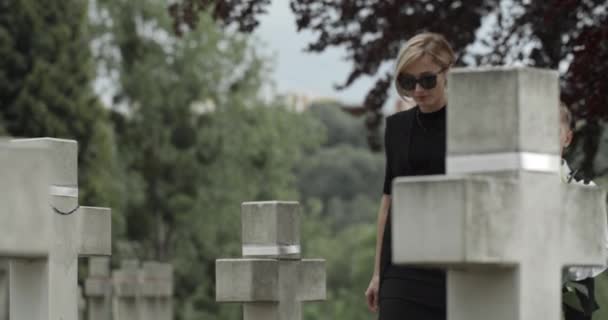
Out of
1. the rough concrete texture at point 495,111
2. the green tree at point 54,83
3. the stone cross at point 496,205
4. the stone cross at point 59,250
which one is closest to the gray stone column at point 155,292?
the green tree at point 54,83

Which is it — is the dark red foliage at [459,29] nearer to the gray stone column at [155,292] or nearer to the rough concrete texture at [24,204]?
the rough concrete texture at [24,204]

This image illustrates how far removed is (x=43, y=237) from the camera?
574 cm

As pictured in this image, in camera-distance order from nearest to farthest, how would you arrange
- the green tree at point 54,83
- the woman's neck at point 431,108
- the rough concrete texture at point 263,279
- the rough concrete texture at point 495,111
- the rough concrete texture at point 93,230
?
the rough concrete texture at point 495,111, the woman's neck at point 431,108, the rough concrete texture at point 93,230, the rough concrete texture at point 263,279, the green tree at point 54,83

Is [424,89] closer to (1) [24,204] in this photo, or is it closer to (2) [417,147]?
(2) [417,147]

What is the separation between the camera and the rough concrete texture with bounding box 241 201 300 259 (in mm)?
11047

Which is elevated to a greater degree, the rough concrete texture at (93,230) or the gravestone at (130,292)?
the rough concrete texture at (93,230)

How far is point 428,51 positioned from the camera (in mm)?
6703

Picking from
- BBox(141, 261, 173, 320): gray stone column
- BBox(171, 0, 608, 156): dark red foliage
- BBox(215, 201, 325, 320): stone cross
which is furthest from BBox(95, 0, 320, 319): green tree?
BBox(215, 201, 325, 320): stone cross

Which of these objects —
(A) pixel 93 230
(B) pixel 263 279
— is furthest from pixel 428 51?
(B) pixel 263 279

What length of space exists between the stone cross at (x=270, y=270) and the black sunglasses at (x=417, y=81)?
4133 millimetres

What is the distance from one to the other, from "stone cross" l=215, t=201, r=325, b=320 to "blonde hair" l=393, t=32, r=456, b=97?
166 inches

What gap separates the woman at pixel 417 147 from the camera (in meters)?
6.71

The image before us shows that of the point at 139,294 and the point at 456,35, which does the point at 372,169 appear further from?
the point at 456,35

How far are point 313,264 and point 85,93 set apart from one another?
92.4ft
